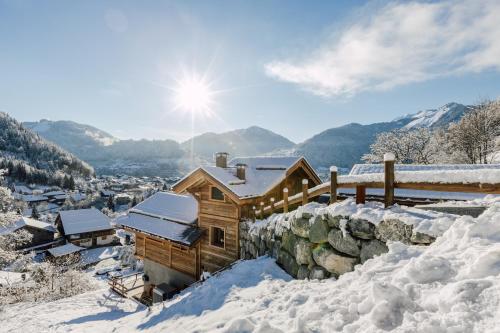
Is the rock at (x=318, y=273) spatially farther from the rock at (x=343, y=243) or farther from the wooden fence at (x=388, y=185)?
the wooden fence at (x=388, y=185)

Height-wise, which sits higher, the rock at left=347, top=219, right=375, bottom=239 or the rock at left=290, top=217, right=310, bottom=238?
the rock at left=347, top=219, right=375, bottom=239

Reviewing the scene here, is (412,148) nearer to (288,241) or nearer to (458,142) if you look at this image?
(458,142)

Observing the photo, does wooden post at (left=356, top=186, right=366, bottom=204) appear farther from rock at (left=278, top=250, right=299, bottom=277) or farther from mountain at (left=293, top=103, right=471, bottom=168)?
mountain at (left=293, top=103, right=471, bottom=168)

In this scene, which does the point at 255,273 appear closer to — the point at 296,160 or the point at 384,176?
the point at 384,176

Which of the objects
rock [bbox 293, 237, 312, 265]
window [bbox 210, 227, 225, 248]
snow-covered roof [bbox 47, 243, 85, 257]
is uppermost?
rock [bbox 293, 237, 312, 265]

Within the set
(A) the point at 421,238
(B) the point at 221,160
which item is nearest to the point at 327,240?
(A) the point at 421,238

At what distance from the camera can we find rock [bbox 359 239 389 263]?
5216 millimetres

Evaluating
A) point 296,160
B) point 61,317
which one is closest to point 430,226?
point 296,160

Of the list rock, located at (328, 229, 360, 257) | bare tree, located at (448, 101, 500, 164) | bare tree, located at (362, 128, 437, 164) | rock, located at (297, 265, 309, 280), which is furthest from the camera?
bare tree, located at (362, 128, 437, 164)

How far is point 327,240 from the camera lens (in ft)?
21.8

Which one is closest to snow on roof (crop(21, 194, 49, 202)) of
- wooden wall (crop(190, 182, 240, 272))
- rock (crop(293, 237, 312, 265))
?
wooden wall (crop(190, 182, 240, 272))

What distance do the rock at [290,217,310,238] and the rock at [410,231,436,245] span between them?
10.5 feet

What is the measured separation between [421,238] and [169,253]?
14.7 metres

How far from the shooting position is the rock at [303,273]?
697 centimetres
